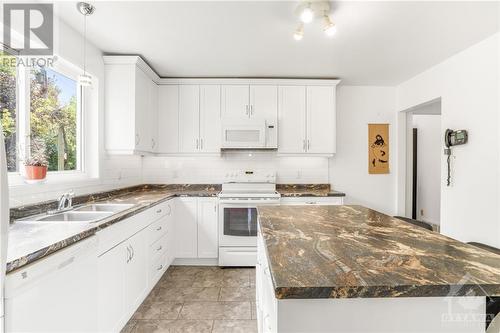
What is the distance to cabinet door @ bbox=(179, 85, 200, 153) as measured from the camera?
11.3 feet

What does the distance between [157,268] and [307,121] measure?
256 centimetres

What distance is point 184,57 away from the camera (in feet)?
9.05

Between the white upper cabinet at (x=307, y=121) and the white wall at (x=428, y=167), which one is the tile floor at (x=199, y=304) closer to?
the white upper cabinet at (x=307, y=121)

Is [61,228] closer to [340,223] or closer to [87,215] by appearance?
[87,215]

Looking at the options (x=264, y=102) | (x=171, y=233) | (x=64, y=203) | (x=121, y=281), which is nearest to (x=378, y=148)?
(x=264, y=102)

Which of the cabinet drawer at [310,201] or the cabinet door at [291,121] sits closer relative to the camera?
the cabinet drawer at [310,201]

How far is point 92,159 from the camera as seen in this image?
2.59 metres

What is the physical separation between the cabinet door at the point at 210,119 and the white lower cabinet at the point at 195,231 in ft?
2.61

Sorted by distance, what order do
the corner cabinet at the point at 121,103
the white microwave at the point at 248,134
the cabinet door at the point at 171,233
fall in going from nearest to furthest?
the corner cabinet at the point at 121,103
the cabinet door at the point at 171,233
the white microwave at the point at 248,134

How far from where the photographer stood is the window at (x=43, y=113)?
5.74ft

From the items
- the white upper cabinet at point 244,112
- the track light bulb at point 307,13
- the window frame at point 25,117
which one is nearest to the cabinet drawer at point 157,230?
the window frame at point 25,117

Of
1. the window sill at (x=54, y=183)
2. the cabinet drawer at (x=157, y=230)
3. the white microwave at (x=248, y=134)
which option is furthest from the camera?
the white microwave at (x=248, y=134)

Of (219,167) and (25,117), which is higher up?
(25,117)

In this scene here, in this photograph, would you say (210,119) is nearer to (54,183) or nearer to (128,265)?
(54,183)
